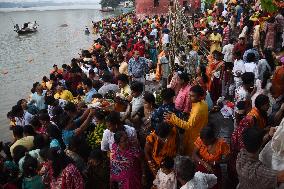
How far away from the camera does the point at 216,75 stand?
8438 millimetres

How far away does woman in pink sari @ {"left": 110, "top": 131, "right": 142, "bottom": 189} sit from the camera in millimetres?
4712

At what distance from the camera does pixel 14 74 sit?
24.6 metres

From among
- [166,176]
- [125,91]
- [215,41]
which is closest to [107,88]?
[125,91]

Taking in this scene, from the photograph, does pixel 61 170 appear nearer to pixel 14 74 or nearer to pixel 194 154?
pixel 194 154

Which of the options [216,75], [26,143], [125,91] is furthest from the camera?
[216,75]

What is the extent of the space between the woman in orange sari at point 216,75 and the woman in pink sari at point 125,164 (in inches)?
160

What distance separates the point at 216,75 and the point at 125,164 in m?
4.29

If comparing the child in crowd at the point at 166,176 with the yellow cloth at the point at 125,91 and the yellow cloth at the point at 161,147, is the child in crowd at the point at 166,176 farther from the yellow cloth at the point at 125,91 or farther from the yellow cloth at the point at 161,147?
the yellow cloth at the point at 125,91

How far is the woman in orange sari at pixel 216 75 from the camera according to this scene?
842 cm

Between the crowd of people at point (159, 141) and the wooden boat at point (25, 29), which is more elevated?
the crowd of people at point (159, 141)

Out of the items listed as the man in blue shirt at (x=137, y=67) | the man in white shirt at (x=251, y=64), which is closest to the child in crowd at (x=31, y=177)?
the man in white shirt at (x=251, y=64)

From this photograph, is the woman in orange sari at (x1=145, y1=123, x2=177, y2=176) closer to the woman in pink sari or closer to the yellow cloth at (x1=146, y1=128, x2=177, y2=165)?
the yellow cloth at (x1=146, y1=128, x2=177, y2=165)

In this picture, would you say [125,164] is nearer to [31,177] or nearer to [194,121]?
[194,121]

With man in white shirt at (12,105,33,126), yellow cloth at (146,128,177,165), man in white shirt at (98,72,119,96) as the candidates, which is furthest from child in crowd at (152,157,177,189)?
man in white shirt at (12,105,33,126)
